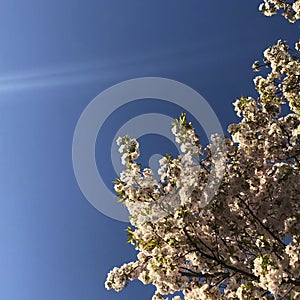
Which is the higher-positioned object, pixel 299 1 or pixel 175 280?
pixel 299 1

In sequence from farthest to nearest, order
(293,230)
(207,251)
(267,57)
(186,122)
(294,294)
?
1. (267,57)
2. (186,122)
3. (207,251)
4. (293,230)
5. (294,294)

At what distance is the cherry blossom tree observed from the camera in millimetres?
9711

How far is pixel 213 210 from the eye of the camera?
10289 mm

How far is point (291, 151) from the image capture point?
1091cm

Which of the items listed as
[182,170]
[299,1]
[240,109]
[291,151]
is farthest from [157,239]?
[299,1]

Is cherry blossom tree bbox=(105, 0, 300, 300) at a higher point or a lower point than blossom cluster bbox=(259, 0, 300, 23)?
lower

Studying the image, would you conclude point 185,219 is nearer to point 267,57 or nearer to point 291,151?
point 291,151

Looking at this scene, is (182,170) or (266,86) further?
(266,86)

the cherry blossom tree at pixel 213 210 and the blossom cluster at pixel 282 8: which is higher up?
the blossom cluster at pixel 282 8

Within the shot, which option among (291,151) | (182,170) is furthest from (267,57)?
(182,170)

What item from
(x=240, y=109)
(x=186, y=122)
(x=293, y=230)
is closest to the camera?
(x=293, y=230)

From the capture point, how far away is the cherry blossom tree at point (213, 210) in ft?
31.9

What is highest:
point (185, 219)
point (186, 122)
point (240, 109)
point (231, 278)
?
point (240, 109)

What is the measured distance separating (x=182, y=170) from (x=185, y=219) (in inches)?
53.5
